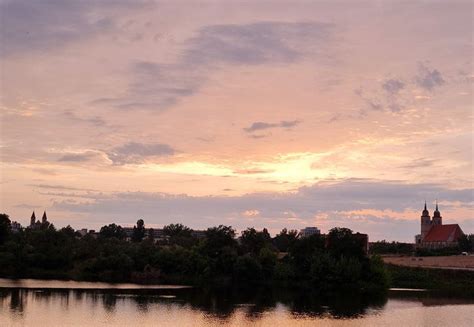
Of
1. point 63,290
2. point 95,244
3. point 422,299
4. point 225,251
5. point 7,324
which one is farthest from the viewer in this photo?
point 95,244

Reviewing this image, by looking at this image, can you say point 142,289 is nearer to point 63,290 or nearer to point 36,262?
point 63,290

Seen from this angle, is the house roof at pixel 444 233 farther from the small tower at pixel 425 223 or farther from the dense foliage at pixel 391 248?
the dense foliage at pixel 391 248

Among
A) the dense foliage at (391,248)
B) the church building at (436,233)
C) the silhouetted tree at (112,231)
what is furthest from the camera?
the silhouetted tree at (112,231)

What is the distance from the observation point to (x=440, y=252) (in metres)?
117

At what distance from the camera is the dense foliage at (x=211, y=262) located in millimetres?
85062

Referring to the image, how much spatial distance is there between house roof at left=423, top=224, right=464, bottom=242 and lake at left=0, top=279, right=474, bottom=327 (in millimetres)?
80276

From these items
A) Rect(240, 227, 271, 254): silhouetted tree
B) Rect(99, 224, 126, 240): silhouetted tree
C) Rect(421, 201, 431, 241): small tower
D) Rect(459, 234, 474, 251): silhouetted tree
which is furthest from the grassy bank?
Rect(99, 224, 126, 240): silhouetted tree

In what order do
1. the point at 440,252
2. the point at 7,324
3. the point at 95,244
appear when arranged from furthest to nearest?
the point at 440,252 < the point at 95,244 < the point at 7,324

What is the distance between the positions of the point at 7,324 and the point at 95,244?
6245 cm

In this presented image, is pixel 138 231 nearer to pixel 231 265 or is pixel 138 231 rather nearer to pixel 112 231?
pixel 112 231

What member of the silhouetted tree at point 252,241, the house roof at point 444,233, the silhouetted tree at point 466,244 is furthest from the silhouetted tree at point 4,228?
the house roof at point 444,233

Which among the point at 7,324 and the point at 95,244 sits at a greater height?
the point at 95,244

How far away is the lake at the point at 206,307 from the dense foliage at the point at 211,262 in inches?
353

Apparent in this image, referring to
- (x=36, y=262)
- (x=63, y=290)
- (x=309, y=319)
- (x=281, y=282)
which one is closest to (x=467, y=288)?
(x=281, y=282)
